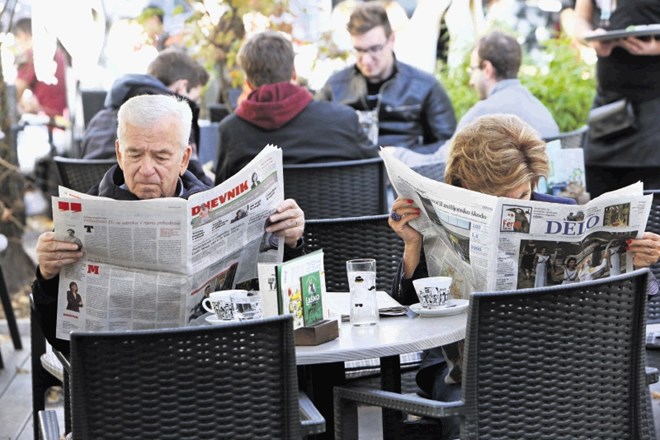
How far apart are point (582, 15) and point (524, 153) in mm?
1946

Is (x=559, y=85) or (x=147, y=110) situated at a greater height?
(x=559, y=85)

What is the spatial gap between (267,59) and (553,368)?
2.64 m

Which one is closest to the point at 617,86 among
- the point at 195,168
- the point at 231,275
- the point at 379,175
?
the point at 379,175

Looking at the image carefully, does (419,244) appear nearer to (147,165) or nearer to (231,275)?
(231,275)

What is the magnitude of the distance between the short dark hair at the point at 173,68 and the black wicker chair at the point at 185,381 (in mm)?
3575

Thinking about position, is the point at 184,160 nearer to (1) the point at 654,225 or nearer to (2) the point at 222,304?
(2) the point at 222,304

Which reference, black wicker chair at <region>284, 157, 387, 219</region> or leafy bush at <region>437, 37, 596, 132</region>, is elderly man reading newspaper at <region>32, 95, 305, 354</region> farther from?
leafy bush at <region>437, 37, 596, 132</region>

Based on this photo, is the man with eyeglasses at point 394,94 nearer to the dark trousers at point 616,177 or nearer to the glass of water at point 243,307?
the dark trousers at point 616,177

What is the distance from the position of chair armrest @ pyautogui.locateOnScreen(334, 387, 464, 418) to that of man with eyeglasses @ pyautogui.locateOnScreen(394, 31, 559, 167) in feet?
8.16

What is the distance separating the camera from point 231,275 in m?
2.59

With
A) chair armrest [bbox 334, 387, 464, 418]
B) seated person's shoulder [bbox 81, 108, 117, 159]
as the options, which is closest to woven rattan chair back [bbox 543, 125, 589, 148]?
seated person's shoulder [bbox 81, 108, 117, 159]

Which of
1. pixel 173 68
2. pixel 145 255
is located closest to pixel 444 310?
pixel 145 255

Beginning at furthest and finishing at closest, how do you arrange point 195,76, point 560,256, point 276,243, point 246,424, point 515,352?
point 195,76 → point 276,243 → point 560,256 → point 515,352 → point 246,424

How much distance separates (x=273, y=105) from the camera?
4.46 meters
